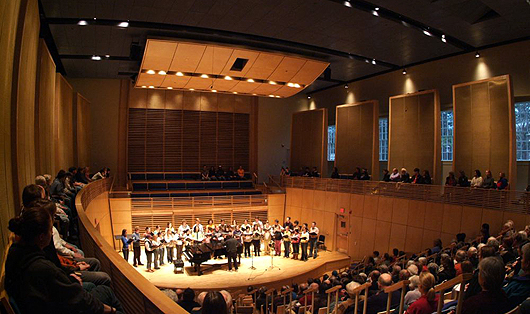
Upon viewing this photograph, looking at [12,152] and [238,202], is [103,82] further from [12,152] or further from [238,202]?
[12,152]

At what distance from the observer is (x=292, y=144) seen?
67.6 ft

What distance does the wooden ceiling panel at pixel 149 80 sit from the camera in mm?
14866

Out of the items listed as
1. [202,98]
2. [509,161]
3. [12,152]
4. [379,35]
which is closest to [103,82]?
[202,98]

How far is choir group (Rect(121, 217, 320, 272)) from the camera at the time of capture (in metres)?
12.8

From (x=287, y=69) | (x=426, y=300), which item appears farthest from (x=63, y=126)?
(x=426, y=300)

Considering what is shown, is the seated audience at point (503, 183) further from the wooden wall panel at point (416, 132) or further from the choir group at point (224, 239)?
the choir group at point (224, 239)

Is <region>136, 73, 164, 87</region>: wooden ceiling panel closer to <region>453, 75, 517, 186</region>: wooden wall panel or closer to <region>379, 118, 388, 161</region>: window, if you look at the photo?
<region>379, 118, 388, 161</region>: window

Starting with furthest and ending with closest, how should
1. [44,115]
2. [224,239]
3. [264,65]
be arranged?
[264,65] → [224,239] → [44,115]

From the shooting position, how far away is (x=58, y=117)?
10.6m

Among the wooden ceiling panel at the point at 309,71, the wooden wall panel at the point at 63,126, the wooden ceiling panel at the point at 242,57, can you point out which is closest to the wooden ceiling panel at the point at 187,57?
the wooden ceiling panel at the point at 242,57

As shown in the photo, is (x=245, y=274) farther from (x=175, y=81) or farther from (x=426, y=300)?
(x=426, y=300)

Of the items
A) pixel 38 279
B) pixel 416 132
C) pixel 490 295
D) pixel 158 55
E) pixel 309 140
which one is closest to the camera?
pixel 38 279

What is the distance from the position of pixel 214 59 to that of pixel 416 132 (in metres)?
8.38

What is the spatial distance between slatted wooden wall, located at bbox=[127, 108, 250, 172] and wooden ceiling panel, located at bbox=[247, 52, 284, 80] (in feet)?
21.9
